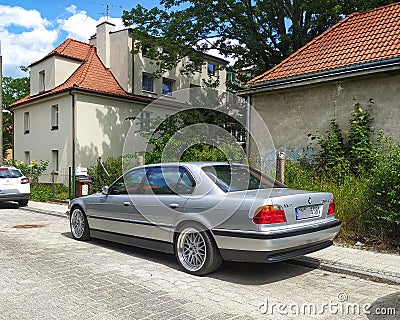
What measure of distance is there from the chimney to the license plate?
24366 mm

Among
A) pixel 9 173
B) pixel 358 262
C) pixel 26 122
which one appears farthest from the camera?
pixel 26 122

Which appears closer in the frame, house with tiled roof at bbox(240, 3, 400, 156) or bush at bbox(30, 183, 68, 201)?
house with tiled roof at bbox(240, 3, 400, 156)

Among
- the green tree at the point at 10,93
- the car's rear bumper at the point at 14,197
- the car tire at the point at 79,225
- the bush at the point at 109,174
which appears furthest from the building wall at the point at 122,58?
the car tire at the point at 79,225

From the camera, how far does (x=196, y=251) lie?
18.5 feet

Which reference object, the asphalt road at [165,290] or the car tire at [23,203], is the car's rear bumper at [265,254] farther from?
the car tire at [23,203]

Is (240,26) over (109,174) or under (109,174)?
over

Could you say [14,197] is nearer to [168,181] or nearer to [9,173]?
[9,173]

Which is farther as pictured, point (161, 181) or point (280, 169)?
point (280, 169)

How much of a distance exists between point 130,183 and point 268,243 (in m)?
3.00

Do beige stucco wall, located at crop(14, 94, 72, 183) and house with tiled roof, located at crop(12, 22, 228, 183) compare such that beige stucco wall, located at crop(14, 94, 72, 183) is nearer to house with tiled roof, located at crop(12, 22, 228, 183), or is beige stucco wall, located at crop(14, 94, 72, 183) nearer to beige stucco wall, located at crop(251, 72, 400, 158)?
house with tiled roof, located at crop(12, 22, 228, 183)

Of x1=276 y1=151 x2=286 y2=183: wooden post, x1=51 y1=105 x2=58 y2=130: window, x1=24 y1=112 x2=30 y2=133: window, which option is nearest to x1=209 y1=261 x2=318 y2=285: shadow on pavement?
x1=276 y1=151 x2=286 y2=183: wooden post

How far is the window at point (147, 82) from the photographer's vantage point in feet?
93.6

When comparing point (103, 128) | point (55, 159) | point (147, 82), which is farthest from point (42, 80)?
point (147, 82)

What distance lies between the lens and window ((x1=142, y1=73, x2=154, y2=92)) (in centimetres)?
2853
